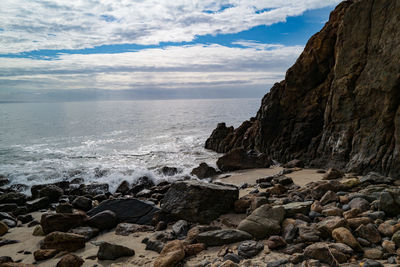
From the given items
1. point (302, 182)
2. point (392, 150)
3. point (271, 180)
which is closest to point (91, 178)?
point (271, 180)

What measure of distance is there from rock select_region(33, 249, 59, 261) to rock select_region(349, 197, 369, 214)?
256 inches

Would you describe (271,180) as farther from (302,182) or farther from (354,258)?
(354,258)

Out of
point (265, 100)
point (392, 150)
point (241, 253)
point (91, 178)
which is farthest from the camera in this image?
point (265, 100)

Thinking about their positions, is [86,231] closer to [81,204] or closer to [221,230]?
[81,204]

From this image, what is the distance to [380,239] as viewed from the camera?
4348 mm

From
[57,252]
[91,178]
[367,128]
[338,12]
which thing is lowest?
[91,178]

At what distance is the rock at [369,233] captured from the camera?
4359mm

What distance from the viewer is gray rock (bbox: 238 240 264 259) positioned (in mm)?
4572

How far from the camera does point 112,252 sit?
5367 mm

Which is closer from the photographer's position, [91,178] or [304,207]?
[304,207]

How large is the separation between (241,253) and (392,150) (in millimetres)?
Answer: 7569

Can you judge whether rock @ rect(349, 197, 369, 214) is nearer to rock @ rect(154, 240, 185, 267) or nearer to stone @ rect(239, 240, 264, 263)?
stone @ rect(239, 240, 264, 263)

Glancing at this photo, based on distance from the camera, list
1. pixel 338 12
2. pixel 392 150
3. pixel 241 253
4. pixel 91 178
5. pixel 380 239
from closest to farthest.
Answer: pixel 380 239, pixel 241 253, pixel 392 150, pixel 338 12, pixel 91 178

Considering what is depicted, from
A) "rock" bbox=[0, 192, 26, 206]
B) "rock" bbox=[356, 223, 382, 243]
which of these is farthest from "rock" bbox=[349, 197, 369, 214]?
"rock" bbox=[0, 192, 26, 206]
